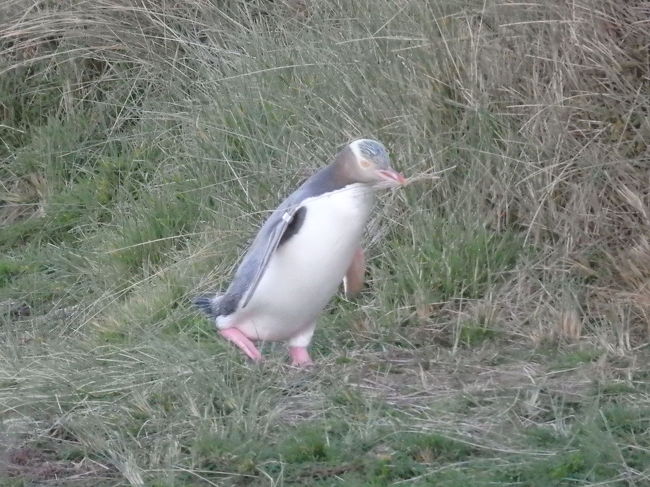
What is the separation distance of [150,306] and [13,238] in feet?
7.65

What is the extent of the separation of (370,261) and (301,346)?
38.5 inches

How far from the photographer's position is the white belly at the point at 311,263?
4.36 meters

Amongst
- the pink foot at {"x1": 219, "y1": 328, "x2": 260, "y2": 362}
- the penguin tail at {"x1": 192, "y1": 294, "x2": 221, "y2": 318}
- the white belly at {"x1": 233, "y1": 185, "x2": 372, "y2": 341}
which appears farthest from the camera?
the penguin tail at {"x1": 192, "y1": 294, "x2": 221, "y2": 318}

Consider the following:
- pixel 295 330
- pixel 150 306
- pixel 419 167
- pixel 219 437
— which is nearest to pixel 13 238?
pixel 150 306

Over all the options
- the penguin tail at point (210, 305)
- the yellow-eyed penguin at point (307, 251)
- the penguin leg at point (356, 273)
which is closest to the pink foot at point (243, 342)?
the yellow-eyed penguin at point (307, 251)

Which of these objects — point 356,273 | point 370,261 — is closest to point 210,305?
point 356,273

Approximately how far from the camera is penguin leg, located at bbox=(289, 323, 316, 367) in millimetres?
4715

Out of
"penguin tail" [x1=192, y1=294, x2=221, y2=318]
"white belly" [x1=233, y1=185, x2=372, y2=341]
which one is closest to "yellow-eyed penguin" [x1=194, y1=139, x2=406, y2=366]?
"white belly" [x1=233, y1=185, x2=372, y2=341]

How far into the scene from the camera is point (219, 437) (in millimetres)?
4062

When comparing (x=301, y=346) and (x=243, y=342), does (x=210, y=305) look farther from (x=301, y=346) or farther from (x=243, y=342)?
(x=301, y=346)

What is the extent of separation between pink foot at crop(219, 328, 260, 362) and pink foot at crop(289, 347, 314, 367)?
0.46 feet

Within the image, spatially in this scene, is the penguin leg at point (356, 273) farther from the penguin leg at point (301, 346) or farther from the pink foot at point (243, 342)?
the pink foot at point (243, 342)

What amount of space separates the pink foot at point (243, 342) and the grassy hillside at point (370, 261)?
68mm

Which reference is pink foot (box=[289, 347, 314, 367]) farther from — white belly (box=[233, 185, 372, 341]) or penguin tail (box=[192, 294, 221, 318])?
penguin tail (box=[192, 294, 221, 318])
